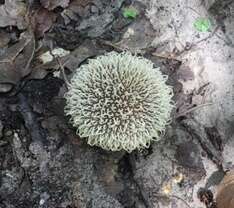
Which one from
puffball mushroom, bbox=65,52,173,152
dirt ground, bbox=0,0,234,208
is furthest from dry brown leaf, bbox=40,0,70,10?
puffball mushroom, bbox=65,52,173,152

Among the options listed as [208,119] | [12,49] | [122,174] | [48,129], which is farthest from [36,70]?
[208,119]

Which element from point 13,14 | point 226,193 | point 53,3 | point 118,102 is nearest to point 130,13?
point 53,3

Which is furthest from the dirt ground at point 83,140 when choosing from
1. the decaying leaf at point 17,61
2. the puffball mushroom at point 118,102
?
the puffball mushroom at point 118,102

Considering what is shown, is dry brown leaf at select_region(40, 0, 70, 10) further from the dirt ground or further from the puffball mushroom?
the puffball mushroom

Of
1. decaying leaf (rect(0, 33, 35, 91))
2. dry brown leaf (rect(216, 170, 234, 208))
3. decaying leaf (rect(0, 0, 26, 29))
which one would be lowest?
decaying leaf (rect(0, 33, 35, 91))

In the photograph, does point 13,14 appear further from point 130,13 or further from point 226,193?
point 226,193

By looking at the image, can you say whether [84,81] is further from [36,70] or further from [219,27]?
[219,27]
